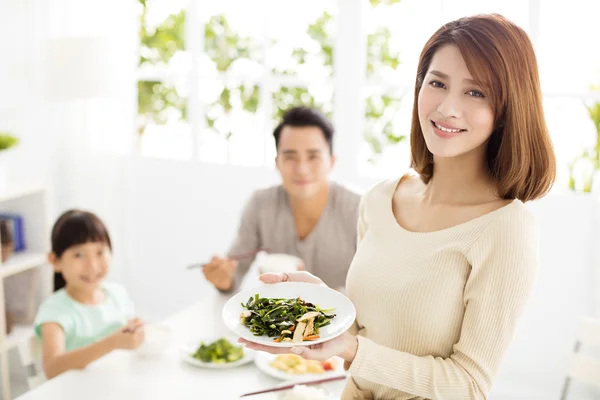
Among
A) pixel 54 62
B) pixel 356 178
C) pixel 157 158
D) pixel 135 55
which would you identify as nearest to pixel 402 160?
pixel 356 178

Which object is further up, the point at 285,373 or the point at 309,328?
the point at 309,328

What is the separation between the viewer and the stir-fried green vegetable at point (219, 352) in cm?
175

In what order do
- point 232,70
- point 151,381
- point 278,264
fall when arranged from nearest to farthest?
point 151,381
point 278,264
point 232,70

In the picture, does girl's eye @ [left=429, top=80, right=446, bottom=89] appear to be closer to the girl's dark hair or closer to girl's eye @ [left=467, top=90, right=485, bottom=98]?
girl's eye @ [left=467, top=90, right=485, bottom=98]

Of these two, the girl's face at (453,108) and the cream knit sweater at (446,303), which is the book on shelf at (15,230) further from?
the girl's face at (453,108)

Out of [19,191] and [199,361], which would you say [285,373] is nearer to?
[199,361]

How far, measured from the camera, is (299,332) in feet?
3.91

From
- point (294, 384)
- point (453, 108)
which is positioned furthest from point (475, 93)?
point (294, 384)

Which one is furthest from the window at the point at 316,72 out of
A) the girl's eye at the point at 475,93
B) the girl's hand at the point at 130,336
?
the girl's eye at the point at 475,93

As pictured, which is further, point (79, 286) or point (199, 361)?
point (79, 286)

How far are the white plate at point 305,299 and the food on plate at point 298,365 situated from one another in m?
0.38

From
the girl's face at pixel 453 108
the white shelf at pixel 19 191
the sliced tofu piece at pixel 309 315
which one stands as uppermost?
the girl's face at pixel 453 108

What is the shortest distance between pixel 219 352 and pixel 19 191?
68.6 inches

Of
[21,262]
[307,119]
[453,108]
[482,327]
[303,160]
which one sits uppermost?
[453,108]
